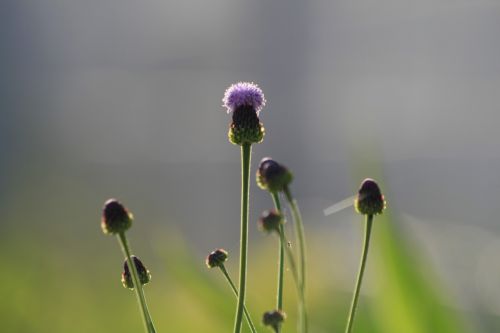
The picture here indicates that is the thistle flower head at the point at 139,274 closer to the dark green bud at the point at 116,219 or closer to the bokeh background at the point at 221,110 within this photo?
the dark green bud at the point at 116,219

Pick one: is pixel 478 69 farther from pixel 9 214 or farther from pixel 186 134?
pixel 9 214

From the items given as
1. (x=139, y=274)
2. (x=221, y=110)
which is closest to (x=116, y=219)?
(x=139, y=274)

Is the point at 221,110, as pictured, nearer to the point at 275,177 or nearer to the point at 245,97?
the point at 245,97

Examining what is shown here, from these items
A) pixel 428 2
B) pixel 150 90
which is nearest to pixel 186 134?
pixel 150 90

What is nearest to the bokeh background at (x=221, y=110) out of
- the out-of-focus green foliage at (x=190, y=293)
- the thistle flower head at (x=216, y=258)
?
the out-of-focus green foliage at (x=190, y=293)

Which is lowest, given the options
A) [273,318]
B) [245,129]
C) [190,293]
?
[190,293]
